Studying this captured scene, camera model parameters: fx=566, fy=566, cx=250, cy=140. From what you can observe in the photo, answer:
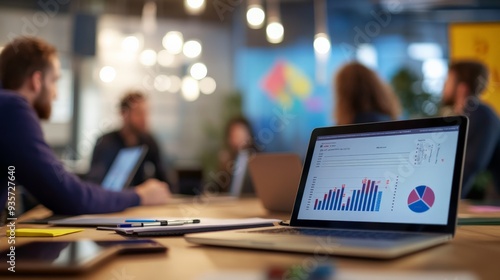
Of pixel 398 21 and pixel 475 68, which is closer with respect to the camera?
pixel 475 68

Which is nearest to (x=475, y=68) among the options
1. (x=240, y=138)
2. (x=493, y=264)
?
(x=240, y=138)

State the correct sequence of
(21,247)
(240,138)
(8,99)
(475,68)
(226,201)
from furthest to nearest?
(240,138), (475,68), (226,201), (8,99), (21,247)

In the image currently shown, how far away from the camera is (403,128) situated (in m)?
1.12

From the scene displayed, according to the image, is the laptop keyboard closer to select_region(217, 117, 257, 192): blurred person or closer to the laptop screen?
the laptop screen

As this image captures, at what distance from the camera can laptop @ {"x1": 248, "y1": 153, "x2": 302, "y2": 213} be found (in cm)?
174

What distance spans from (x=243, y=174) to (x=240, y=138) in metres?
1.79

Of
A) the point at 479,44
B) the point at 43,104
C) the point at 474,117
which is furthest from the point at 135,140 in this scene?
the point at 479,44

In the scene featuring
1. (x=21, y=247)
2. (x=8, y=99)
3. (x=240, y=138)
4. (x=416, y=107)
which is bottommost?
(x=21, y=247)

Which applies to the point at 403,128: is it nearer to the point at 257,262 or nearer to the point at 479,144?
the point at 257,262

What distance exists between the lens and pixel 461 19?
24.0 ft

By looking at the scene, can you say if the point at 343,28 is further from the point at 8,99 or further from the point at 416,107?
the point at 8,99

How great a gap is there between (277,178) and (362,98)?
52.2 inches

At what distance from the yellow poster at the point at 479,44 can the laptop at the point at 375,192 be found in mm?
3710

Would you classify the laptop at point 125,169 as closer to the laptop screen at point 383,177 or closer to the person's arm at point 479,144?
the laptop screen at point 383,177
